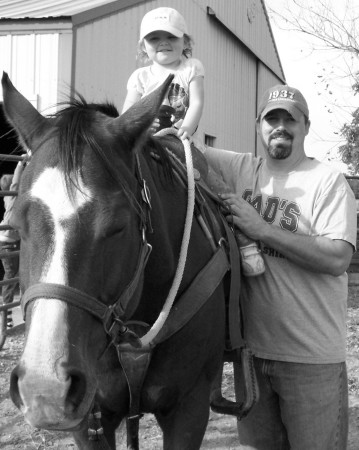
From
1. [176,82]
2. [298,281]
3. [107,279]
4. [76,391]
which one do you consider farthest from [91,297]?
[176,82]

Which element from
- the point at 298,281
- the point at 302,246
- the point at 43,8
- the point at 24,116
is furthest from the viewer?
the point at 43,8

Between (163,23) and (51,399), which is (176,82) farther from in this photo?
(51,399)

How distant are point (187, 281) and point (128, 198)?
0.60 metres

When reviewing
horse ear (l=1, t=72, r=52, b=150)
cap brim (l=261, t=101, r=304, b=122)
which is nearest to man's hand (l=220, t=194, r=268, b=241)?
cap brim (l=261, t=101, r=304, b=122)

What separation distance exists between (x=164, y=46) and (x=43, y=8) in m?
5.65

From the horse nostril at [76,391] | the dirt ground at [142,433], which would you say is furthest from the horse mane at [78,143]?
the dirt ground at [142,433]

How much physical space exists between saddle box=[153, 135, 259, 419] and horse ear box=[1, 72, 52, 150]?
0.62m

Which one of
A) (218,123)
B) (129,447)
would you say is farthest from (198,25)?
(129,447)

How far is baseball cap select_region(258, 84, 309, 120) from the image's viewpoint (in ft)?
7.93

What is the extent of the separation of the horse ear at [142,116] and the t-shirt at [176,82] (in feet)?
4.68

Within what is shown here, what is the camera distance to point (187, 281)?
208cm

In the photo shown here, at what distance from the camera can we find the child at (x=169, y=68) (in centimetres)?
312

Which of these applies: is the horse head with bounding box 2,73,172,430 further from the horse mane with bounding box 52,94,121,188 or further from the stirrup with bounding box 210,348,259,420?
the stirrup with bounding box 210,348,259,420

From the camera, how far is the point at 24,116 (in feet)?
5.60
